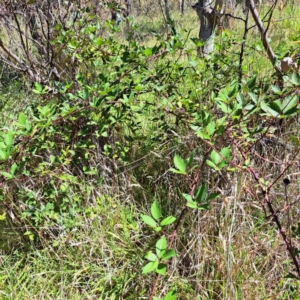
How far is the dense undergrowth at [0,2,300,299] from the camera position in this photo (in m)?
1.07

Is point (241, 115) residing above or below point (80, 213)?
above

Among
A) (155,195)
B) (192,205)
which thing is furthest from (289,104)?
(155,195)

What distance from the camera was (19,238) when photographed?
1.37 metres

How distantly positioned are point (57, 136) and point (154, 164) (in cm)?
49

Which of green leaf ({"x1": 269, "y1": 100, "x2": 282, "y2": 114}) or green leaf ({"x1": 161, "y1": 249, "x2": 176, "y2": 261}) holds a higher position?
green leaf ({"x1": 269, "y1": 100, "x2": 282, "y2": 114})

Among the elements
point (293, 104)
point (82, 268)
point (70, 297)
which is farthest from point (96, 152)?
point (293, 104)

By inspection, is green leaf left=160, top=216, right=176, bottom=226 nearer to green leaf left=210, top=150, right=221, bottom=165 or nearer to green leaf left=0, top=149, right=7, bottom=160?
green leaf left=210, top=150, right=221, bottom=165

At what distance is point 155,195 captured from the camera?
4.68ft

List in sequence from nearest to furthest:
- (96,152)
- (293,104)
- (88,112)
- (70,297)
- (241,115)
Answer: (293,104), (241,115), (70,297), (88,112), (96,152)

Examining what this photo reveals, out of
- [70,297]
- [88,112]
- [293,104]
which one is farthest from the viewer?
[88,112]

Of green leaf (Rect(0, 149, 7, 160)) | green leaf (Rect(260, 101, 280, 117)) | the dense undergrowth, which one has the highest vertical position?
green leaf (Rect(260, 101, 280, 117))

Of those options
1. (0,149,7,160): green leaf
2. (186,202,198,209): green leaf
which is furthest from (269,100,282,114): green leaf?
(0,149,7,160): green leaf

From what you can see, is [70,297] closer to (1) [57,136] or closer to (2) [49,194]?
(2) [49,194]

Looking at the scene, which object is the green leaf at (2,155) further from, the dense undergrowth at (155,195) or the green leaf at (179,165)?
the green leaf at (179,165)
